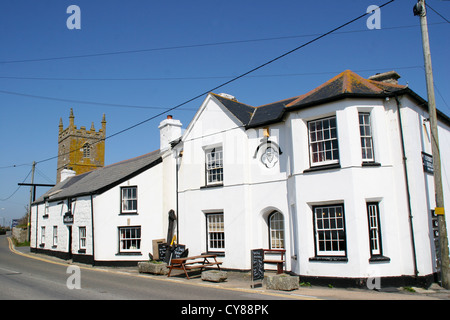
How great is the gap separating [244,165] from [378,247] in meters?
6.50

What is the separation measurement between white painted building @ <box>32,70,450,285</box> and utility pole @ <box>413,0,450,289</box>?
3.06ft

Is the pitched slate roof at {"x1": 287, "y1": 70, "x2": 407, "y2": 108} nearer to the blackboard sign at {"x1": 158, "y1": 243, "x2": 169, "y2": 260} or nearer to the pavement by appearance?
the pavement

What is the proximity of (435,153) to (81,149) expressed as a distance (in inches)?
3061

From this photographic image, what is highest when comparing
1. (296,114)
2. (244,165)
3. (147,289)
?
(296,114)

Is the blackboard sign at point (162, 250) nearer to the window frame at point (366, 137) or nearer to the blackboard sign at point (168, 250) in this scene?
the blackboard sign at point (168, 250)

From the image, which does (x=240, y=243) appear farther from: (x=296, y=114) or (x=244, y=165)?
(x=296, y=114)

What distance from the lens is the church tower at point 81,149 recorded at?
77.9 meters

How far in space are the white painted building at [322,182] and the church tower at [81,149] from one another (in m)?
64.5

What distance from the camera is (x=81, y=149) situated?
263 feet

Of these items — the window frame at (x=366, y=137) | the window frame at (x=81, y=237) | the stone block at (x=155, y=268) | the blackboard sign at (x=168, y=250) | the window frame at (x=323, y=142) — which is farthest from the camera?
the window frame at (x=81, y=237)

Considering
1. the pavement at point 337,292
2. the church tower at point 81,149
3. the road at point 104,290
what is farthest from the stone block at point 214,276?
the church tower at point 81,149

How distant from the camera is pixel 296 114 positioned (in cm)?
1421

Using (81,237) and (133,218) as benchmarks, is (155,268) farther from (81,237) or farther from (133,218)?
(81,237)
